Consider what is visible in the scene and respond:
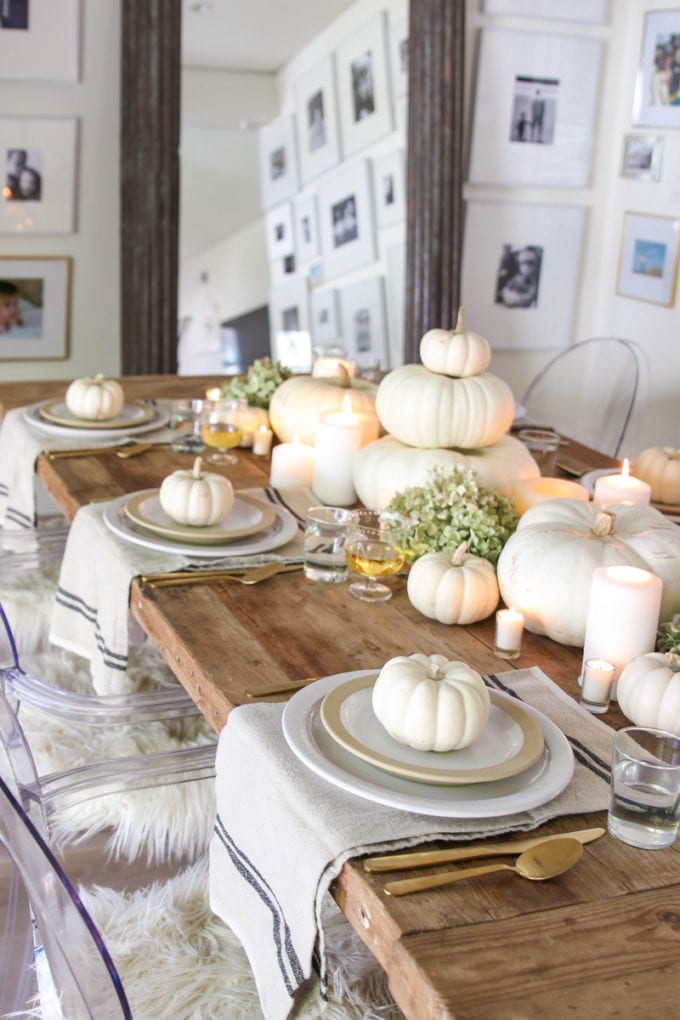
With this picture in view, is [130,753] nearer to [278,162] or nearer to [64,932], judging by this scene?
[64,932]

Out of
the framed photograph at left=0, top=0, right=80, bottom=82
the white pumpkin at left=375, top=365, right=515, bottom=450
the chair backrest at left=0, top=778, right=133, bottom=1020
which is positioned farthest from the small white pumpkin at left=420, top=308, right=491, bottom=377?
the framed photograph at left=0, top=0, right=80, bottom=82

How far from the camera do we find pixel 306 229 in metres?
3.76

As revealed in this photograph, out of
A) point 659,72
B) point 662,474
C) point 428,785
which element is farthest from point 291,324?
point 428,785

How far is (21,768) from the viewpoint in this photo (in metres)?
1.48

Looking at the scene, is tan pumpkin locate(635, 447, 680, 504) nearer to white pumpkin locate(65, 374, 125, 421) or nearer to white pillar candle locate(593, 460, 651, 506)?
white pillar candle locate(593, 460, 651, 506)

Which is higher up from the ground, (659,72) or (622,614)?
(659,72)

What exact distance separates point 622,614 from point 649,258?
2.88m

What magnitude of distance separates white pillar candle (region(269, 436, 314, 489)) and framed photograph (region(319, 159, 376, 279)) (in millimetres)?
1909

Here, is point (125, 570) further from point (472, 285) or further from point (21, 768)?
point (472, 285)

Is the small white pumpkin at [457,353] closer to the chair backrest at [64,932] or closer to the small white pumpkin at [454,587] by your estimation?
the small white pumpkin at [454,587]

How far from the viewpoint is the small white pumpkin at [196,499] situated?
169 centimetres

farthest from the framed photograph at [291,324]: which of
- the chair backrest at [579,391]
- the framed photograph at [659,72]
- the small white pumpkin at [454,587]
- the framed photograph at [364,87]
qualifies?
the small white pumpkin at [454,587]

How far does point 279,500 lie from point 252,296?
1.90m

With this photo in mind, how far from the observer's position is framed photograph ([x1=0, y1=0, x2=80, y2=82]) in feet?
11.2
